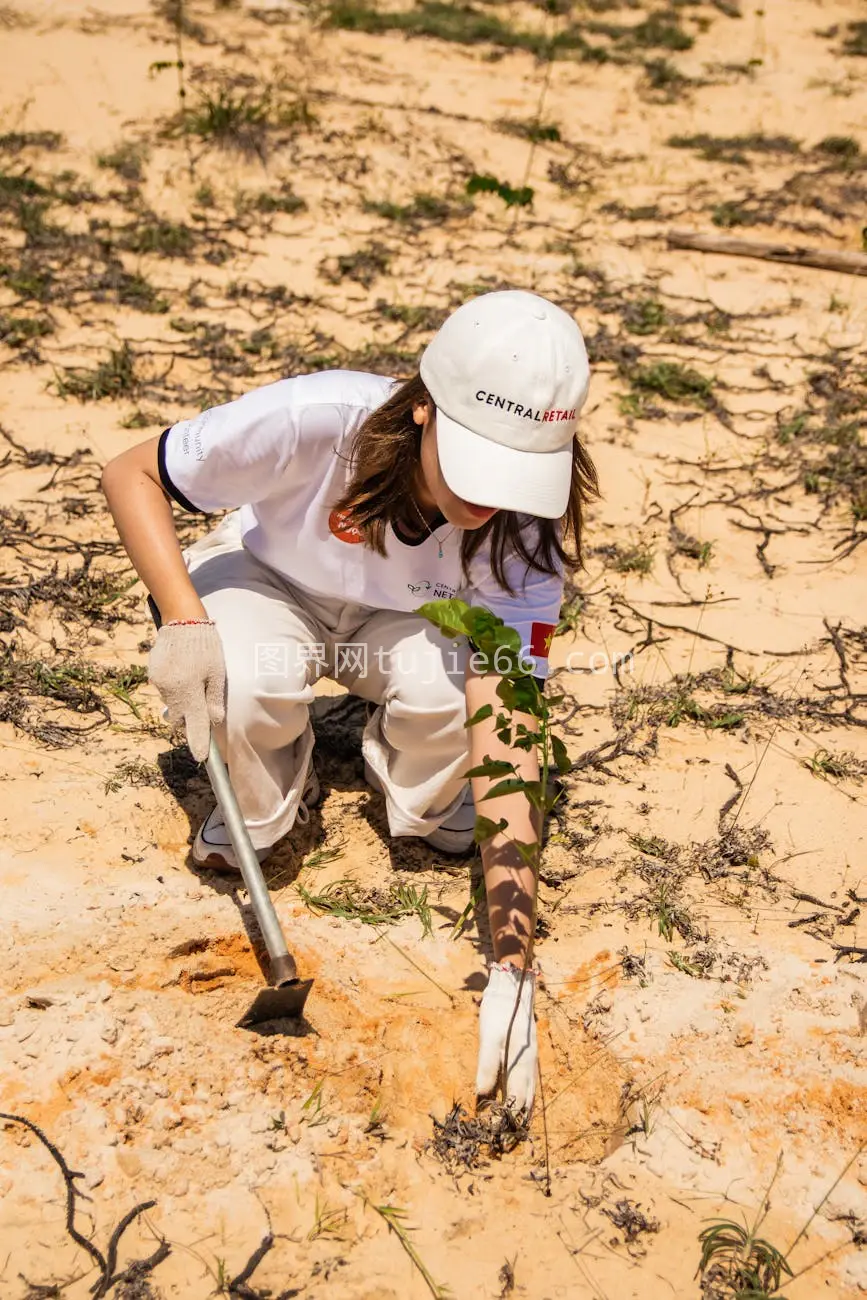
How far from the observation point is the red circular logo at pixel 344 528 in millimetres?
1952

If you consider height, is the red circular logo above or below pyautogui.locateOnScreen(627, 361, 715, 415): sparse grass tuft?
above

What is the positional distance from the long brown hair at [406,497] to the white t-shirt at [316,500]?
3 cm

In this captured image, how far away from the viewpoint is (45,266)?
4.07 metres

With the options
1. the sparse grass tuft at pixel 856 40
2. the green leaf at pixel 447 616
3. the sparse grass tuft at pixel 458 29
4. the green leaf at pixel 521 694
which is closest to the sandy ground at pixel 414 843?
the green leaf at pixel 521 694

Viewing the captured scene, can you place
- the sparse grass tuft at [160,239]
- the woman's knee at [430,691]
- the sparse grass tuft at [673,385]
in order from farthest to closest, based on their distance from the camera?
1. the sparse grass tuft at [160,239]
2. the sparse grass tuft at [673,385]
3. the woman's knee at [430,691]

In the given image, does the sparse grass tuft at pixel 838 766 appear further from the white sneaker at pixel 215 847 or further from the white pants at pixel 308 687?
the white sneaker at pixel 215 847

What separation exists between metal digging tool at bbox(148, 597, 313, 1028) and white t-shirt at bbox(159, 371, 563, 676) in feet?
1.33

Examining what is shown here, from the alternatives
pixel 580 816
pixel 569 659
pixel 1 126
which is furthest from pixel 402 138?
pixel 580 816

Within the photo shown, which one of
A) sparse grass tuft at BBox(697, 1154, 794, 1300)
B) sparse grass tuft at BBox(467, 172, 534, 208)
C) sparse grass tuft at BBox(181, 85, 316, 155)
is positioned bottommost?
sparse grass tuft at BBox(697, 1154, 794, 1300)

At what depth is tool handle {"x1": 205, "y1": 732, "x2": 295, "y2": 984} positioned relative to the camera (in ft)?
5.81

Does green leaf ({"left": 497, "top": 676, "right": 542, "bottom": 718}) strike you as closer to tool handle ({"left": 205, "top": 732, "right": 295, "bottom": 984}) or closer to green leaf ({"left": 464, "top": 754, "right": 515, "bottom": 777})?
green leaf ({"left": 464, "top": 754, "right": 515, "bottom": 777})

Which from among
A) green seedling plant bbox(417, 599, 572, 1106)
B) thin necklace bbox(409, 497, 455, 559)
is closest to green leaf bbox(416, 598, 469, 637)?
green seedling plant bbox(417, 599, 572, 1106)

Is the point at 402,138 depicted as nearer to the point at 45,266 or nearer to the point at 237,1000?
the point at 45,266

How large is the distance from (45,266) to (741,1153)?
372 centimetres
